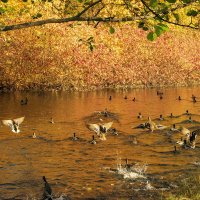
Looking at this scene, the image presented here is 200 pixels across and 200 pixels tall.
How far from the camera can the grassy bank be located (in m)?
49.2

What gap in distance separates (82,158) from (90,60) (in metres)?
36.2

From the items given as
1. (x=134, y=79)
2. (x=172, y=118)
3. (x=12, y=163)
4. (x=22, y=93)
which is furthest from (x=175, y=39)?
(x=12, y=163)

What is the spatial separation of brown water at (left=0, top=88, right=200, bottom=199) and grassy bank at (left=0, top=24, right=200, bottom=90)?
47.2ft

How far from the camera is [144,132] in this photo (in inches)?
989

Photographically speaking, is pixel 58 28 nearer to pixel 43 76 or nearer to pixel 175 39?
pixel 43 76

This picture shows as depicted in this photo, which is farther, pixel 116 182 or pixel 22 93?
pixel 22 93

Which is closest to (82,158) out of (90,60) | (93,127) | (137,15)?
(93,127)

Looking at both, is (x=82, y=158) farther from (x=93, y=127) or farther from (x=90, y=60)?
(x=90, y=60)

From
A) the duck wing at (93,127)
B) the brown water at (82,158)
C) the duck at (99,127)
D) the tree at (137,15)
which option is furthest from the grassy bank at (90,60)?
the tree at (137,15)

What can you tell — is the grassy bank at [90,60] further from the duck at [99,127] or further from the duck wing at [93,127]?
the duck wing at [93,127]

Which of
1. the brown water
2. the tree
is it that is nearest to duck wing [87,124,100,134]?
the brown water

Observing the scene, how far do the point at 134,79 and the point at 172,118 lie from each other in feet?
100.0

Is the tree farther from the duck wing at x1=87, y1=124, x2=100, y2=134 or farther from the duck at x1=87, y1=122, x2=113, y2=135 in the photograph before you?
the duck at x1=87, y1=122, x2=113, y2=135

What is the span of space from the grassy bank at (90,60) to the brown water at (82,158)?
14.4 meters
